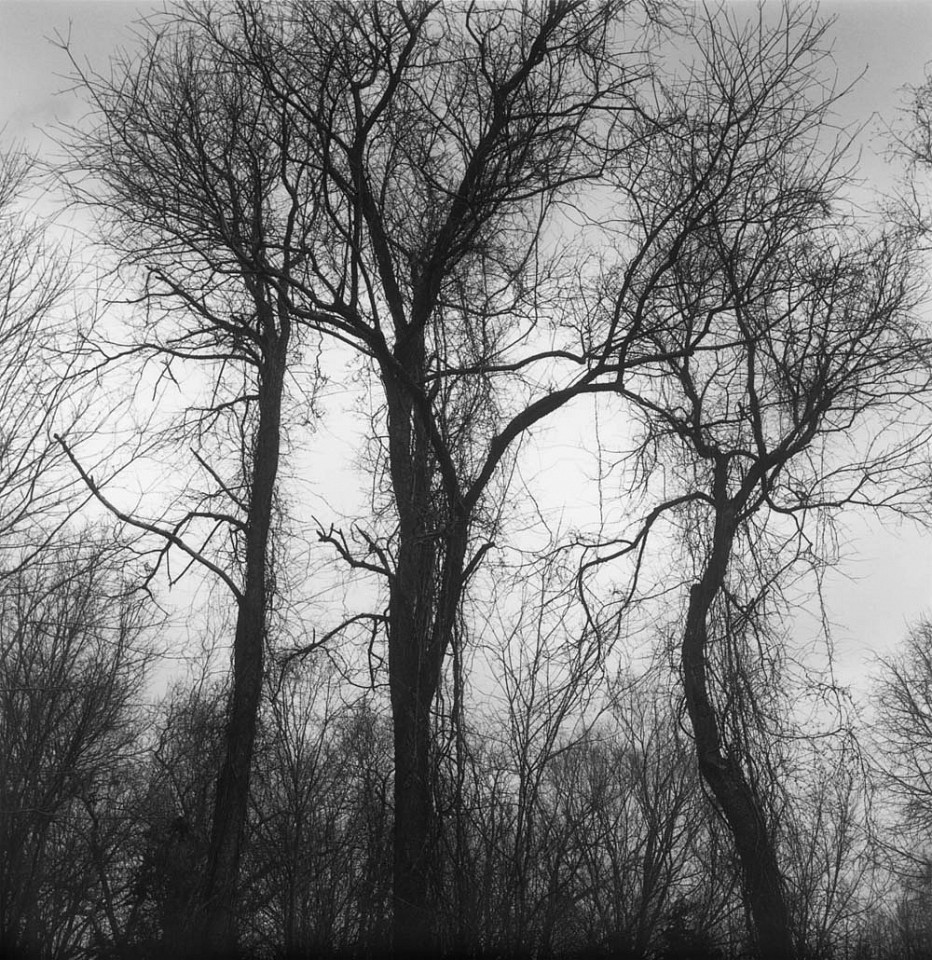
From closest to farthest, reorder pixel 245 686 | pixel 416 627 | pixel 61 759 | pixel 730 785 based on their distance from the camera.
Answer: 1. pixel 416 627
2. pixel 730 785
3. pixel 245 686
4. pixel 61 759

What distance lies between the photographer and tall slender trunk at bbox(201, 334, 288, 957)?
274 inches

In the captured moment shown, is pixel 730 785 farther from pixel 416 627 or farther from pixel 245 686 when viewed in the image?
pixel 245 686

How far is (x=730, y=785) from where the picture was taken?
20.9 ft

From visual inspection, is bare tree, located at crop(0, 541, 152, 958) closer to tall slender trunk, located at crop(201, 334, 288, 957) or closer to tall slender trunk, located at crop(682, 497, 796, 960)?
tall slender trunk, located at crop(201, 334, 288, 957)

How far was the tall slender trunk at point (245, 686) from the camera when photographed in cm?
696

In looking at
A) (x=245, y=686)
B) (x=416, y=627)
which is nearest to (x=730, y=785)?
(x=416, y=627)

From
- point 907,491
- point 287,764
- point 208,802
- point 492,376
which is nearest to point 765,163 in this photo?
point 492,376

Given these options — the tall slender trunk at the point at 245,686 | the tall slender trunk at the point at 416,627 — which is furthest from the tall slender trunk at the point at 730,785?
the tall slender trunk at the point at 245,686

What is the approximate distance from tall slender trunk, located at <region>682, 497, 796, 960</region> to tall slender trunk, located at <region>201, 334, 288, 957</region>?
3.29 m

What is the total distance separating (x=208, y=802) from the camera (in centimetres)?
880

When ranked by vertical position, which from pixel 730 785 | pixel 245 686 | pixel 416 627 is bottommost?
pixel 730 785

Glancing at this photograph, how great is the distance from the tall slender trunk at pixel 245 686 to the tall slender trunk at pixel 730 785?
3.29 m

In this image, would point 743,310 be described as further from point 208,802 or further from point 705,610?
point 208,802

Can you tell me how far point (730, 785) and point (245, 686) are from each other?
4080 millimetres
